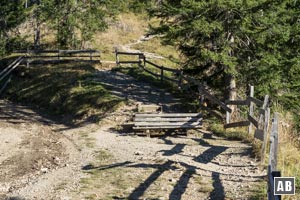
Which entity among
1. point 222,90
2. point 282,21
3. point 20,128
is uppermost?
point 282,21

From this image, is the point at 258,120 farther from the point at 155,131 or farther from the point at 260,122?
the point at 155,131

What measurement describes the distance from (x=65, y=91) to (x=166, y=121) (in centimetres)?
988

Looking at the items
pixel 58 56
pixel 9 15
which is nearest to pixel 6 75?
pixel 58 56

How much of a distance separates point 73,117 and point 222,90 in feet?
24.1

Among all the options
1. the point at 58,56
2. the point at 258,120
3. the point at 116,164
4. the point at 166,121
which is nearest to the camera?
the point at 116,164

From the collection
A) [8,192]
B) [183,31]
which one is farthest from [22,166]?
[183,31]

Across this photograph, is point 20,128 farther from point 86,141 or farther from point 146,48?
point 146,48

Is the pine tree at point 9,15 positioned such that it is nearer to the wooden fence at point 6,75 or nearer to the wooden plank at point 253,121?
the wooden fence at point 6,75

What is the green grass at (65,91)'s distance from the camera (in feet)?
70.7

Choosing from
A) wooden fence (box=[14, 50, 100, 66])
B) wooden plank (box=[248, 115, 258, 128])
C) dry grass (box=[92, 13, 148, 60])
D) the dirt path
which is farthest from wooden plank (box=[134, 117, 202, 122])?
dry grass (box=[92, 13, 148, 60])

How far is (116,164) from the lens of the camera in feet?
42.4

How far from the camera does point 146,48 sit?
47.5 metres

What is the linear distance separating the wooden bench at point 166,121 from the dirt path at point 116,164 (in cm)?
44

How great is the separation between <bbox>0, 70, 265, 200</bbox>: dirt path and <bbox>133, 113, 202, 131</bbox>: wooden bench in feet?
1.43
